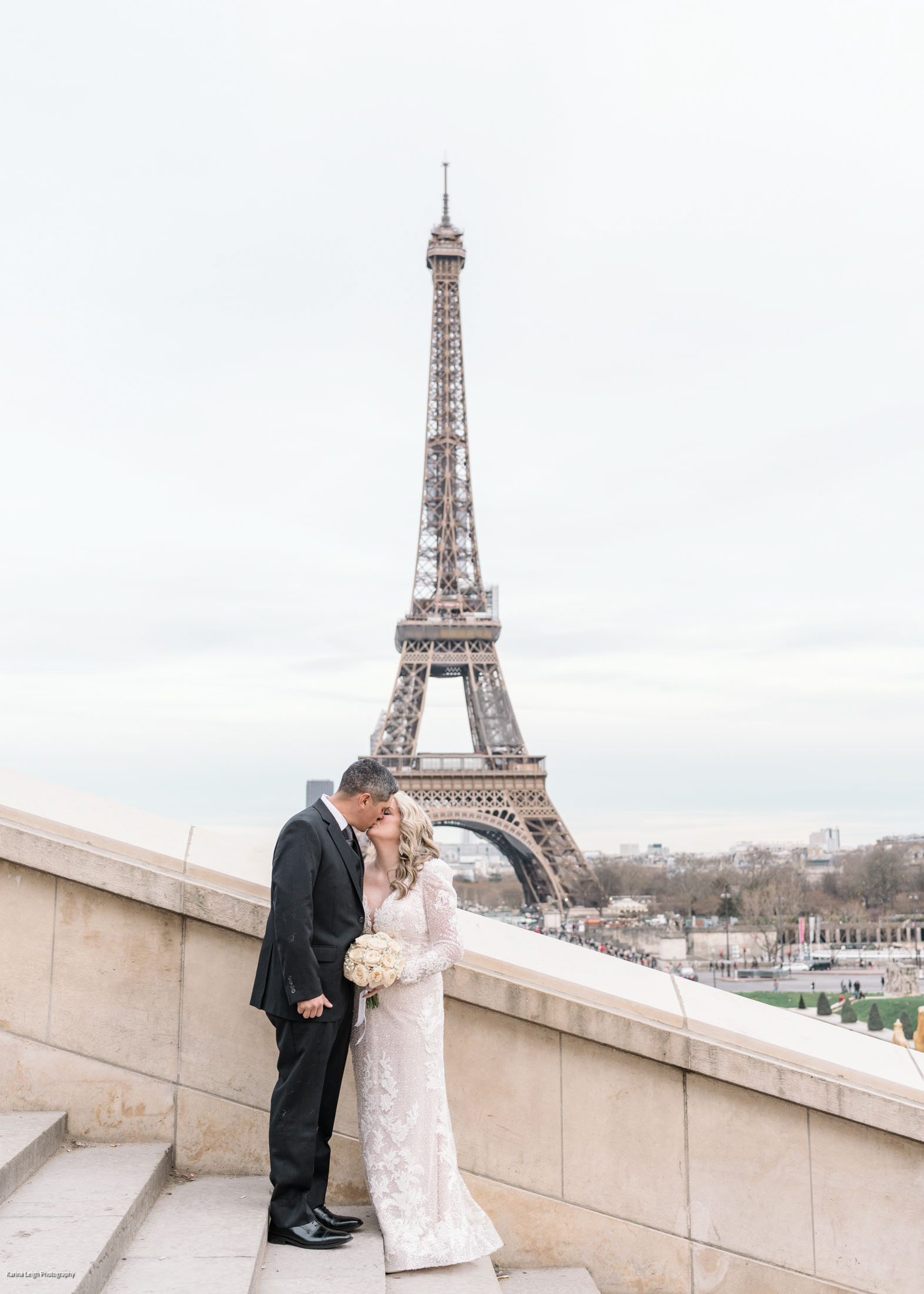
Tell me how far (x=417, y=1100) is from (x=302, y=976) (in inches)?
27.1

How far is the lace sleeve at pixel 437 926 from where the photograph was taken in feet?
13.0

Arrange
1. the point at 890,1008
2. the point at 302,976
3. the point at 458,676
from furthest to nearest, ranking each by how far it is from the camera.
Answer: the point at 458,676, the point at 890,1008, the point at 302,976

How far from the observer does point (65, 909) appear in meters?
4.41

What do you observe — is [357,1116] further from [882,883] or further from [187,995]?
[882,883]

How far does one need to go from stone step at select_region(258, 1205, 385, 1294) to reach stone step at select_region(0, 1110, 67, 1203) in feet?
2.92

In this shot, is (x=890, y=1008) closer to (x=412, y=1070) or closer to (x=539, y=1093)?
(x=539, y=1093)

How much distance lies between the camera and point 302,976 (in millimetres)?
3734

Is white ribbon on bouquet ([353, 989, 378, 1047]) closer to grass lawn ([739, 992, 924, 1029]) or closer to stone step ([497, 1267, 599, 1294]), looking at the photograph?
stone step ([497, 1267, 599, 1294])

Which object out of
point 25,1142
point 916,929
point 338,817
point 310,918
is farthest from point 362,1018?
point 916,929

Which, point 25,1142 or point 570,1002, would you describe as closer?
point 25,1142

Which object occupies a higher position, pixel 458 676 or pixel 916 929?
pixel 458 676

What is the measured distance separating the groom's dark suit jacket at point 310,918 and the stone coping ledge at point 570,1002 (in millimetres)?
542

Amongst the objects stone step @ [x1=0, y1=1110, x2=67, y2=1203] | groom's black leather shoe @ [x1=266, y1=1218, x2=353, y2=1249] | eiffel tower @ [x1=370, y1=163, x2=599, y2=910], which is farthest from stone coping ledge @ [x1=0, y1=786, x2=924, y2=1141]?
eiffel tower @ [x1=370, y1=163, x2=599, y2=910]

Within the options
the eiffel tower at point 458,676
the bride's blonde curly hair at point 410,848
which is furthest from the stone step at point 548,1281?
the eiffel tower at point 458,676
